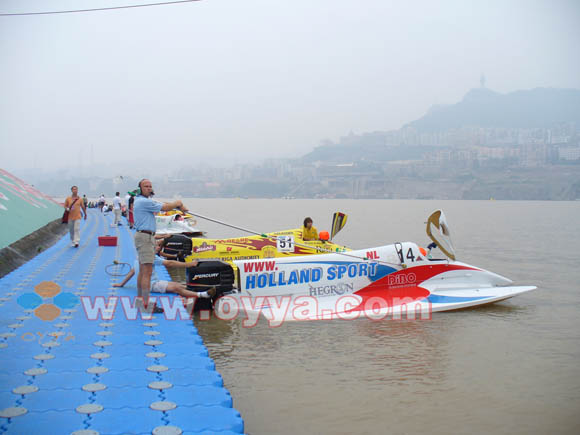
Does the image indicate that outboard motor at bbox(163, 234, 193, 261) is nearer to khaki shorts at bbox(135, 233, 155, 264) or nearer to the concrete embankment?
the concrete embankment

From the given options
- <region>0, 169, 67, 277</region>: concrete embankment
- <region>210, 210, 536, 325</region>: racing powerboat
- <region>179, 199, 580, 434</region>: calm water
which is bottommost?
<region>179, 199, 580, 434</region>: calm water

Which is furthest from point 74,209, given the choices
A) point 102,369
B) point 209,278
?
point 102,369

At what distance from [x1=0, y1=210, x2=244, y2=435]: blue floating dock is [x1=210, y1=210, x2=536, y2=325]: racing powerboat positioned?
1542mm

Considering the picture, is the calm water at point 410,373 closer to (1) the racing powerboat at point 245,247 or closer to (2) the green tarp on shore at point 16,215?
(1) the racing powerboat at point 245,247

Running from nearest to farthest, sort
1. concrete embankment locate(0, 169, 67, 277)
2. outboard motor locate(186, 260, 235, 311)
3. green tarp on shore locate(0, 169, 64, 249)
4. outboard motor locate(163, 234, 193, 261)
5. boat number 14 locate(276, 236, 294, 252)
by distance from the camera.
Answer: outboard motor locate(186, 260, 235, 311), concrete embankment locate(0, 169, 67, 277), outboard motor locate(163, 234, 193, 261), boat number 14 locate(276, 236, 294, 252), green tarp on shore locate(0, 169, 64, 249)

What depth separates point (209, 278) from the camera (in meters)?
8.77

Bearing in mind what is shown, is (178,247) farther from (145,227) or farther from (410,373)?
(410,373)

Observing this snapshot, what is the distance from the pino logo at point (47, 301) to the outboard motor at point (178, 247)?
3.50 metres

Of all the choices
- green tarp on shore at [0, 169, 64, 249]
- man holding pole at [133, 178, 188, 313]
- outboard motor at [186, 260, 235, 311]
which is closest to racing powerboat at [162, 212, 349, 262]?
outboard motor at [186, 260, 235, 311]

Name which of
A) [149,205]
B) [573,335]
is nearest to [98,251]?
[149,205]

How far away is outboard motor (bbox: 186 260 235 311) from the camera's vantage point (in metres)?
8.74

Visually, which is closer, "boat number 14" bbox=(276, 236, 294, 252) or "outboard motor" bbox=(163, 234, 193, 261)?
"outboard motor" bbox=(163, 234, 193, 261)

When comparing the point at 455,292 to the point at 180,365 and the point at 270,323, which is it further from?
the point at 180,365

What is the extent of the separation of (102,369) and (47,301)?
362cm
